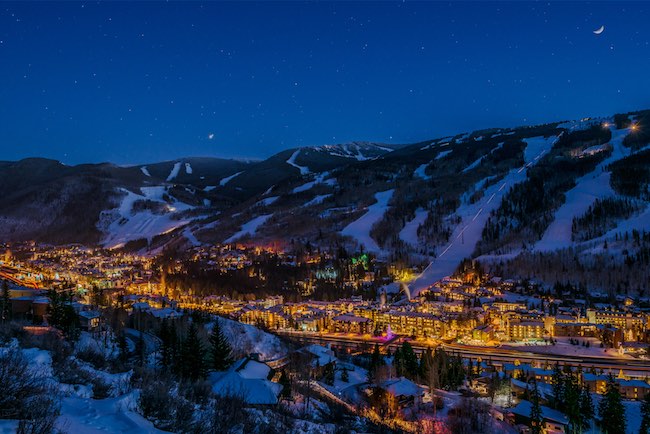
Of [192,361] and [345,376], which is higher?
[192,361]

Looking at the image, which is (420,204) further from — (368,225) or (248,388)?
(248,388)

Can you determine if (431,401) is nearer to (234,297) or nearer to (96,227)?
(234,297)

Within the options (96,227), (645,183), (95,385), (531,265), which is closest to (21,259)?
(96,227)

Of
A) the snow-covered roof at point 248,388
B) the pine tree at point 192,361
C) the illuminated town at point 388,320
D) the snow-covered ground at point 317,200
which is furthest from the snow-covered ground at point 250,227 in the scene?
the snow-covered roof at point 248,388

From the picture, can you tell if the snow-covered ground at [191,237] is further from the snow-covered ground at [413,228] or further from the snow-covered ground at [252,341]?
the snow-covered ground at [252,341]

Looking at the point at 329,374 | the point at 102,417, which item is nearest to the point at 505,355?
the point at 329,374

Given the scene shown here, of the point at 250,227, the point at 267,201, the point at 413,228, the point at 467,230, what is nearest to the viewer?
the point at 467,230
